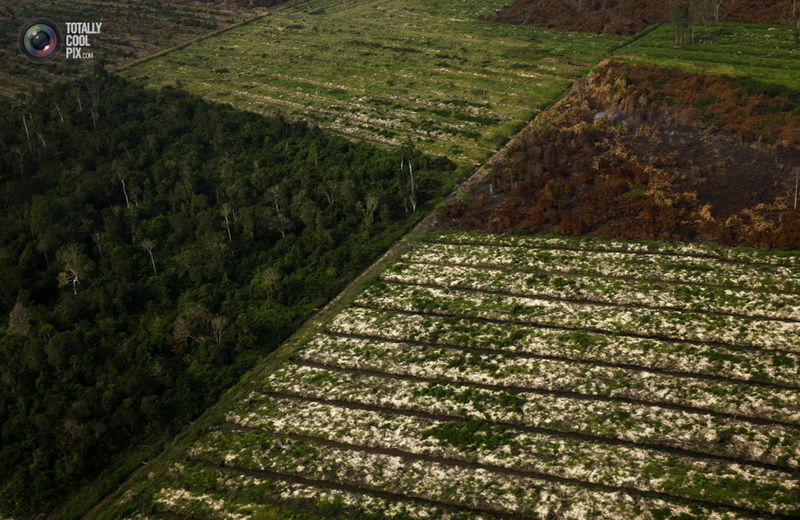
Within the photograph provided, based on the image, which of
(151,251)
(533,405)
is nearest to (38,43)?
(151,251)

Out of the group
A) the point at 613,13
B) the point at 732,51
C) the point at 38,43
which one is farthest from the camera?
the point at 38,43

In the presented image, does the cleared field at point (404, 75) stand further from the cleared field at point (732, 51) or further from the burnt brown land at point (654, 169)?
the burnt brown land at point (654, 169)

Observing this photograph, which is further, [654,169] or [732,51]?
[732,51]

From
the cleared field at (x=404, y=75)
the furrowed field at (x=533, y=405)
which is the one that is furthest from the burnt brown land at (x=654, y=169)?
the cleared field at (x=404, y=75)

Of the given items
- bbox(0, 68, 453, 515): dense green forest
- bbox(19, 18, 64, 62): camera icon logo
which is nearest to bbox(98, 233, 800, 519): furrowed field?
bbox(0, 68, 453, 515): dense green forest

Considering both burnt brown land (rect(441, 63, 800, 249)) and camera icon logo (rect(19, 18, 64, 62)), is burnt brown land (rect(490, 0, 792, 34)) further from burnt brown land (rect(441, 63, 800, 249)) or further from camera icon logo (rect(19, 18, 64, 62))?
camera icon logo (rect(19, 18, 64, 62))

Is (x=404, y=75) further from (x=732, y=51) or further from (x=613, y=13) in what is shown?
(x=732, y=51)

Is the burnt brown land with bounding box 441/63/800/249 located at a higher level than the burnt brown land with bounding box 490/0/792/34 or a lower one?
Result: lower

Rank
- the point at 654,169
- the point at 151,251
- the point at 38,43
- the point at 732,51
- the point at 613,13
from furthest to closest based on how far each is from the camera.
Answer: the point at 38,43 → the point at 613,13 → the point at 732,51 → the point at 654,169 → the point at 151,251
